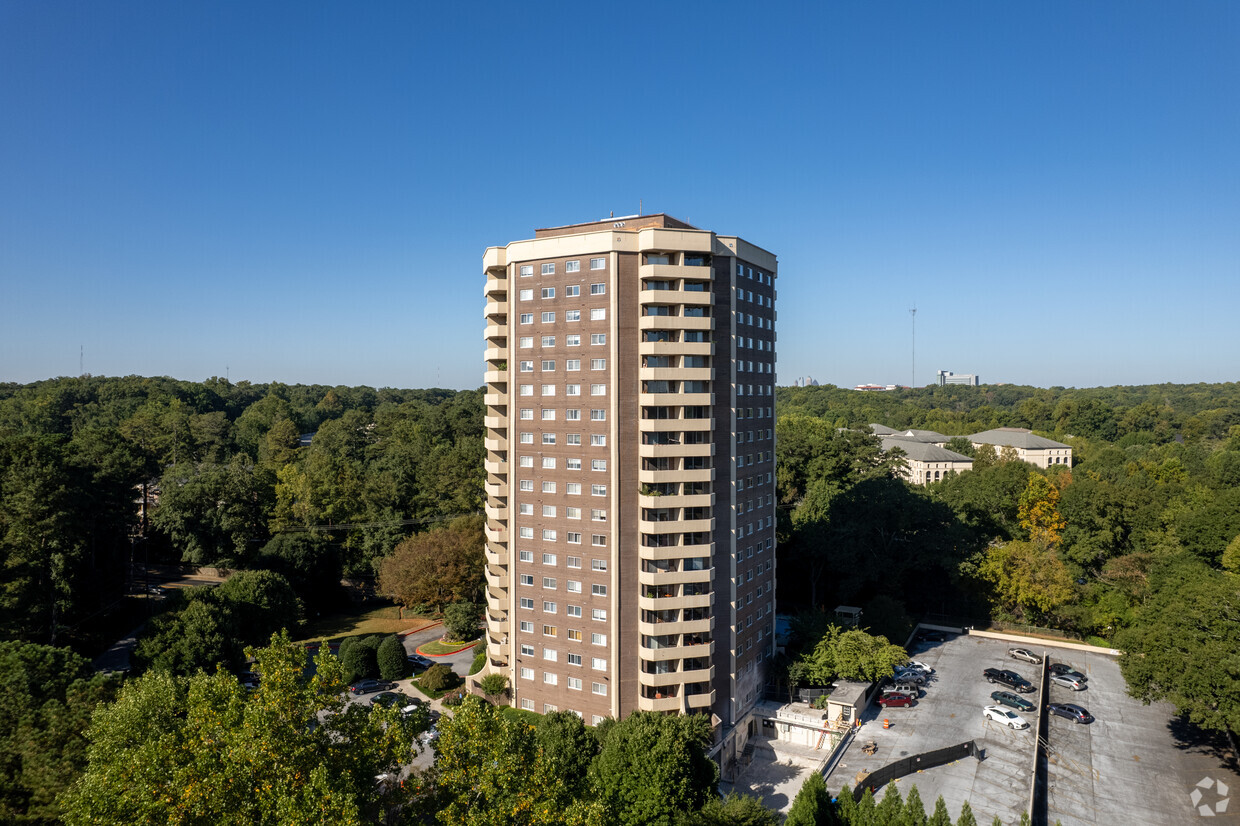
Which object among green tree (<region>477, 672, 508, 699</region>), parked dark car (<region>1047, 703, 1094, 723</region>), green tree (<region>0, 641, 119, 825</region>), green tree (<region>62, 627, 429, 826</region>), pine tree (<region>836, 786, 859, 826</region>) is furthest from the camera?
parked dark car (<region>1047, 703, 1094, 723</region>)

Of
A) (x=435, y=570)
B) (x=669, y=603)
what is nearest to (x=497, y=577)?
(x=669, y=603)

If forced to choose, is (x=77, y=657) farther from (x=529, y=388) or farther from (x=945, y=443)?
(x=945, y=443)

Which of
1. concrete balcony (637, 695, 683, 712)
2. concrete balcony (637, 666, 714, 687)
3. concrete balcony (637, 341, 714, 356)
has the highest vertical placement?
concrete balcony (637, 341, 714, 356)

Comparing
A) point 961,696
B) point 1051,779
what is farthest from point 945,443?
point 1051,779

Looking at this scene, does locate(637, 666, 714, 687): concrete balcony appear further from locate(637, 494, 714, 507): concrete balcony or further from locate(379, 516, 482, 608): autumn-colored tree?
locate(379, 516, 482, 608): autumn-colored tree

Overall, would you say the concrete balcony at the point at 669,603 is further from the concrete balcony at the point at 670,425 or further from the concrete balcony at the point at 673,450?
the concrete balcony at the point at 670,425

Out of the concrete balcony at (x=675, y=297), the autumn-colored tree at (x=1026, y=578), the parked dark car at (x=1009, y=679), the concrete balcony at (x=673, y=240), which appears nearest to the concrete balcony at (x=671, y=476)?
the concrete balcony at (x=675, y=297)

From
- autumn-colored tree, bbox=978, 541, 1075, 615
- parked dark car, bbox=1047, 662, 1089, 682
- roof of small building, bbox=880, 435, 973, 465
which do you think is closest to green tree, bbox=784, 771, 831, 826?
parked dark car, bbox=1047, 662, 1089, 682
